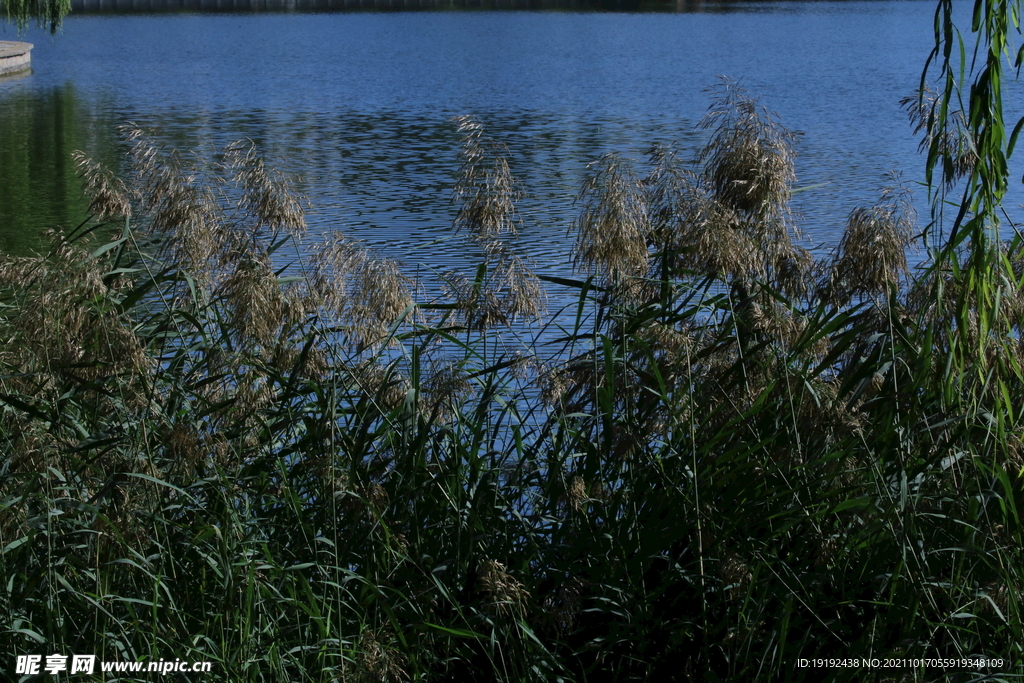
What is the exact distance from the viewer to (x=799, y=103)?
21500 millimetres

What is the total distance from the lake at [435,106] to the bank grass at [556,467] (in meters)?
0.47

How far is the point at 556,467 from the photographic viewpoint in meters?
2.89

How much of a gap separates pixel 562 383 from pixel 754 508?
635mm

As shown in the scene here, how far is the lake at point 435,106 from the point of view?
36.8 ft

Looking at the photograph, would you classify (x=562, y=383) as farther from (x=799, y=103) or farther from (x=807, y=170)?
(x=799, y=103)

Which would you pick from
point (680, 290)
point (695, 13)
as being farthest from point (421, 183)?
point (695, 13)

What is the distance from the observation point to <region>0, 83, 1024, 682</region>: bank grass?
250 cm

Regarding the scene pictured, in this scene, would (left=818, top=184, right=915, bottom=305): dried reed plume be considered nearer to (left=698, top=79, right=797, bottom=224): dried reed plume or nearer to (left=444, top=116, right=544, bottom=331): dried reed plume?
(left=698, top=79, right=797, bottom=224): dried reed plume

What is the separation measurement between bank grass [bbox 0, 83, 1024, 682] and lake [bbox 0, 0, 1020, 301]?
0.47 m

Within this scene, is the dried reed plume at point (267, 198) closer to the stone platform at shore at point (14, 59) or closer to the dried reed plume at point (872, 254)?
the dried reed plume at point (872, 254)

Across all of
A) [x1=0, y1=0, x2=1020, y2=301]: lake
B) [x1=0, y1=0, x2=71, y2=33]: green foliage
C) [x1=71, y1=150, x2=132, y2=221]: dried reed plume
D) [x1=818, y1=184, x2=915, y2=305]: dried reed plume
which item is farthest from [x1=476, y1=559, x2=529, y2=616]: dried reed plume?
[x1=0, y1=0, x2=71, y2=33]: green foliage

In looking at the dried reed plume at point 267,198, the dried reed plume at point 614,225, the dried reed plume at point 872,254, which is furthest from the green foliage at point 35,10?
the dried reed plume at point 872,254

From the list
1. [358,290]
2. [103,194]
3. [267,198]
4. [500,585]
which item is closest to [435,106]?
[103,194]

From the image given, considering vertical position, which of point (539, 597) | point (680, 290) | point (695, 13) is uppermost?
point (695, 13)
